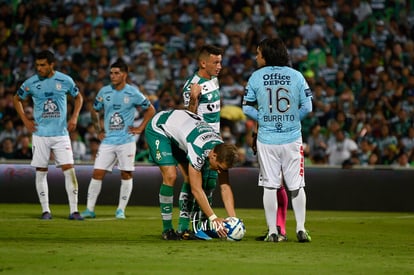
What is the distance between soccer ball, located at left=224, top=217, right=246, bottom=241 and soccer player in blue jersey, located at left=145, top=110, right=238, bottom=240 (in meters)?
0.07

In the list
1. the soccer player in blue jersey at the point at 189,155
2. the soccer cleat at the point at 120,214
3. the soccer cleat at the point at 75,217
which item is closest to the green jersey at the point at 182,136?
the soccer player in blue jersey at the point at 189,155

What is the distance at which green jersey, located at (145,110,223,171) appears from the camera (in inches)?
444

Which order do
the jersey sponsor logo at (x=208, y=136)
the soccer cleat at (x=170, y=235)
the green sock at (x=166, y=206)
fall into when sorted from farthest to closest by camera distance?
the green sock at (x=166, y=206)
the soccer cleat at (x=170, y=235)
the jersey sponsor logo at (x=208, y=136)

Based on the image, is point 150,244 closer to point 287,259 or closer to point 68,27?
point 287,259

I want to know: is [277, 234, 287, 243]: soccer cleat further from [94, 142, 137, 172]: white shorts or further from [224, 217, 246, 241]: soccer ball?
[94, 142, 137, 172]: white shorts

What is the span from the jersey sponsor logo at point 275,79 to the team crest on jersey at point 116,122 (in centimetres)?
542

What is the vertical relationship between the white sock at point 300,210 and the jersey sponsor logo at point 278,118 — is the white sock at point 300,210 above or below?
below

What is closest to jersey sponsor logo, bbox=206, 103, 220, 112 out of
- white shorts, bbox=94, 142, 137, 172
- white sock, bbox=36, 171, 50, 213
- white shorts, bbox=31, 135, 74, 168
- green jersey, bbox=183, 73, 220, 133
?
green jersey, bbox=183, 73, 220, 133

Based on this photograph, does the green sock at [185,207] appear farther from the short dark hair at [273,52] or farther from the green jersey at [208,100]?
the short dark hair at [273,52]

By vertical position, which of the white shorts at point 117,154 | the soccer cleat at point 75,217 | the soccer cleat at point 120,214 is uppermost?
the white shorts at point 117,154

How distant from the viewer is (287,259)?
31.4 ft

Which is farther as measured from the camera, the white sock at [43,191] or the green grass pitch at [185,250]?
the white sock at [43,191]

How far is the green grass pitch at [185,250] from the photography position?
8781 mm

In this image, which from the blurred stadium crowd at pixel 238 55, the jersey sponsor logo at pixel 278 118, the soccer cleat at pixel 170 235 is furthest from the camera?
the blurred stadium crowd at pixel 238 55
